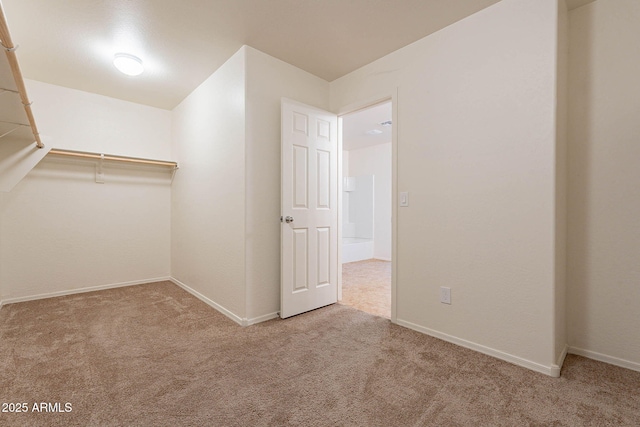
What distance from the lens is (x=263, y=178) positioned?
8.57 feet

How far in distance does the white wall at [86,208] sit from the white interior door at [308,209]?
2.32 m

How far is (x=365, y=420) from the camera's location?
4.39 ft

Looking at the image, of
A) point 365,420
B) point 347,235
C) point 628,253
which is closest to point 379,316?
point 365,420

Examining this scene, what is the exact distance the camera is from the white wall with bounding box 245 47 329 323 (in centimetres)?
251

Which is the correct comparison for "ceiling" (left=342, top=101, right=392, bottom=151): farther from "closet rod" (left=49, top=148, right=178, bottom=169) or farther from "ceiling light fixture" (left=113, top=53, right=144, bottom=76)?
"closet rod" (left=49, top=148, right=178, bottom=169)

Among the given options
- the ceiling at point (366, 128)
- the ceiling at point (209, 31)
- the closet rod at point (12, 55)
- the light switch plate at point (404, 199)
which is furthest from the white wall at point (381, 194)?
the closet rod at point (12, 55)

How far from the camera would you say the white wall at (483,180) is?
5.76ft

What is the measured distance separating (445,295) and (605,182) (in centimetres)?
123

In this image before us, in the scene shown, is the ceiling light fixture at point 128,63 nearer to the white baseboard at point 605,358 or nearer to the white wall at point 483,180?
the white wall at point 483,180

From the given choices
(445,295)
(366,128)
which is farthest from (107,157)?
(445,295)

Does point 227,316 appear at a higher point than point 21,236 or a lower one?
lower

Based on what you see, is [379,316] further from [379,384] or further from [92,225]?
[92,225]

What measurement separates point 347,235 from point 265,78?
4710 mm

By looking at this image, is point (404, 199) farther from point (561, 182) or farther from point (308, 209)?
point (561, 182)
